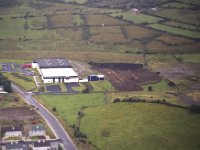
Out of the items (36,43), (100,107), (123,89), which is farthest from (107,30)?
(100,107)

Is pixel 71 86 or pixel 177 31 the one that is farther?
pixel 177 31

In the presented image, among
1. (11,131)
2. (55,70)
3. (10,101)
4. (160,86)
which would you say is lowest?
(11,131)

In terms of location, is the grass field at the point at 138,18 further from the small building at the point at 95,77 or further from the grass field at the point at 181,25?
the small building at the point at 95,77

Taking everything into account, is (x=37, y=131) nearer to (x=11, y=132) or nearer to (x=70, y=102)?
(x=11, y=132)

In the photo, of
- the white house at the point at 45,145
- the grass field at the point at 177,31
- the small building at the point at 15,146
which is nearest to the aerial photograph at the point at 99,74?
the small building at the point at 15,146

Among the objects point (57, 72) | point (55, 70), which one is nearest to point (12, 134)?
point (57, 72)

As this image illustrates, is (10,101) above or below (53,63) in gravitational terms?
below

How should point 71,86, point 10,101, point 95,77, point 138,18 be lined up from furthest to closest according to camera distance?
point 138,18 → point 95,77 → point 71,86 → point 10,101

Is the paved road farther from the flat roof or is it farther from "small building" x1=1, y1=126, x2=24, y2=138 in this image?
the flat roof
